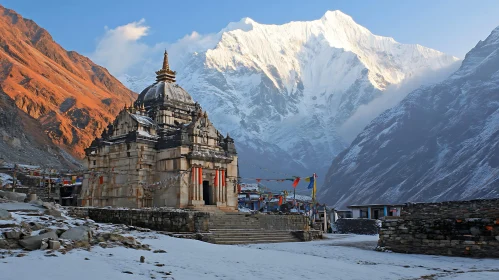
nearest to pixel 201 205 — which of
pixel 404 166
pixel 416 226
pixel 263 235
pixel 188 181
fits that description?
pixel 188 181

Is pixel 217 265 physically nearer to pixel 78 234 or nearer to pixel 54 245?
pixel 78 234

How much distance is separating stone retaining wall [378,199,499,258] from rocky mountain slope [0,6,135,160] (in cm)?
8228

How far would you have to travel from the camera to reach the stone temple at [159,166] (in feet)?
109

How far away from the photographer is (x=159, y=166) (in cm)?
3444

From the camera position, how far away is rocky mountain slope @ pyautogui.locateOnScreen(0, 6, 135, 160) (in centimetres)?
10806

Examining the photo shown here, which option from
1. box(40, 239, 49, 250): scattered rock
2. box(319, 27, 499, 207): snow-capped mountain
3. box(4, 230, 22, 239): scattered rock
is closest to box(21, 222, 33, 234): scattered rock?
box(4, 230, 22, 239): scattered rock

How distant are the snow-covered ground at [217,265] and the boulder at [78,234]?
25.4 inches

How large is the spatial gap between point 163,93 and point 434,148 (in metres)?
118

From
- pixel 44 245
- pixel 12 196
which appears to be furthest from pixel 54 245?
pixel 12 196

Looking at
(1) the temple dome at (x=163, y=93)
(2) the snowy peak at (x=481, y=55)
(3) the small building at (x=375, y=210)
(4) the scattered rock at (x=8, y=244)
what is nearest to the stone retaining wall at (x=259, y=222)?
(4) the scattered rock at (x=8, y=244)

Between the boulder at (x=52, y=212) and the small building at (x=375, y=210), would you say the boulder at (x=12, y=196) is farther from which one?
the small building at (x=375, y=210)

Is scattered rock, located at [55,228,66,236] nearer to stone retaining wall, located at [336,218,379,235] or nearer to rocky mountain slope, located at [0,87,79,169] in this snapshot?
stone retaining wall, located at [336,218,379,235]

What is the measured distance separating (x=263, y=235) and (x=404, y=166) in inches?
4822

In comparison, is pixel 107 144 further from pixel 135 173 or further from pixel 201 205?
pixel 201 205
